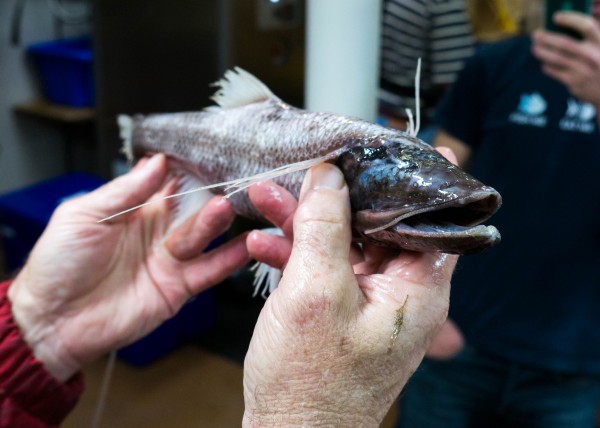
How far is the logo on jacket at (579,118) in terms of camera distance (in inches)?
40.6

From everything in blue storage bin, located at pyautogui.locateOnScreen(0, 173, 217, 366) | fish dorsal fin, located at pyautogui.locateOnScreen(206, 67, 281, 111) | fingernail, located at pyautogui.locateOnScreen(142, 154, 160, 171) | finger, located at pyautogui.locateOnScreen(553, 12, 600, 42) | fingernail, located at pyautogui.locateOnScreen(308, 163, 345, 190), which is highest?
finger, located at pyautogui.locateOnScreen(553, 12, 600, 42)

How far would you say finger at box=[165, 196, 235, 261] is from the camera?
0.72 meters

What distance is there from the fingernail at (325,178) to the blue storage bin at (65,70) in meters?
1.71

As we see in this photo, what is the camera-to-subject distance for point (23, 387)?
72 cm

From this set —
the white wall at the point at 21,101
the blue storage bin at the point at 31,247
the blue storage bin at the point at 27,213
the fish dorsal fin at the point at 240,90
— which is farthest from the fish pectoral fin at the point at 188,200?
the white wall at the point at 21,101

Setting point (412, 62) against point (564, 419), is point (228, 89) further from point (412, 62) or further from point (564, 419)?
point (564, 419)

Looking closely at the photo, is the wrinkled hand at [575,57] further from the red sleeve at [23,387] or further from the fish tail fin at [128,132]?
the red sleeve at [23,387]

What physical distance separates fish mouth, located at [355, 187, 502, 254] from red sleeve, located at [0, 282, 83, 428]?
0.46 m

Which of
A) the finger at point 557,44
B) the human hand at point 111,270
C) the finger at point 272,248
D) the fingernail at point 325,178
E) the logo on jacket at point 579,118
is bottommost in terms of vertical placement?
the human hand at point 111,270

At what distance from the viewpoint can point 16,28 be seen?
7.09ft

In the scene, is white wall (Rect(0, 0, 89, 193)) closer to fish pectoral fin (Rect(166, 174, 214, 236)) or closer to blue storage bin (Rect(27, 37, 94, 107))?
blue storage bin (Rect(27, 37, 94, 107))

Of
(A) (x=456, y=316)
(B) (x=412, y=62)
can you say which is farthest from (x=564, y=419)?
(B) (x=412, y=62)

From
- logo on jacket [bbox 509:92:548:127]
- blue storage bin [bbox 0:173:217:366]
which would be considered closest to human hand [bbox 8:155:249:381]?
logo on jacket [bbox 509:92:548:127]

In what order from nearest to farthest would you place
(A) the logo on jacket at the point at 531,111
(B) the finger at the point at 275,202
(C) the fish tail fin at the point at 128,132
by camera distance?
(B) the finger at the point at 275,202
(C) the fish tail fin at the point at 128,132
(A) the logo on jacket at the point at 531,111
